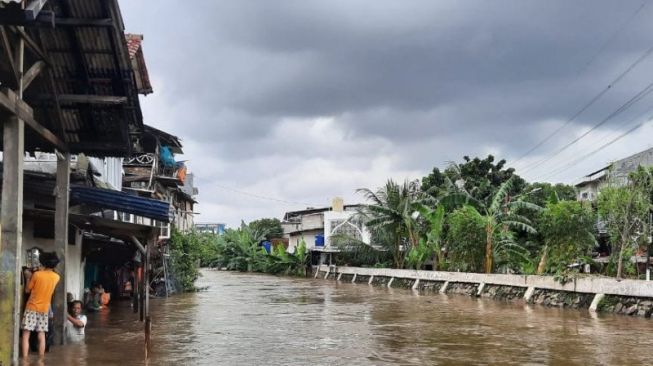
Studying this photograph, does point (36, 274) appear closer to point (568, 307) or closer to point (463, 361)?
Answer: point (463, 361)

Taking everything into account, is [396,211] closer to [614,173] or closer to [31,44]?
[614,173]

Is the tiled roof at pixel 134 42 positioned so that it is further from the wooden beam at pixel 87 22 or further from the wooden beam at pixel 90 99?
the wooden beam at pixel 87 22

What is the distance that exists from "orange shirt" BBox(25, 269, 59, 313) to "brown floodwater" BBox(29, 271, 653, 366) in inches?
32.7

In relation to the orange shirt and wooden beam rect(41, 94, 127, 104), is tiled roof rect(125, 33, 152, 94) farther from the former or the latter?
the orange shirt

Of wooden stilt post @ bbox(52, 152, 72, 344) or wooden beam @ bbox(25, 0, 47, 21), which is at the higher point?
wooden beam @ bbox(25, 0, 47, 21)

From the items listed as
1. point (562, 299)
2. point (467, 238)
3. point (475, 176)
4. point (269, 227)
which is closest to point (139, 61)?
point (467, 238)

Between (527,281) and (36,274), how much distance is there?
1743 cm

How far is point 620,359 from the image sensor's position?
1059cm

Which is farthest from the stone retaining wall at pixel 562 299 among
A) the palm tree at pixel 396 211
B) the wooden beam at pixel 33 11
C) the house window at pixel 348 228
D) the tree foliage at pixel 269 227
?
the tree foliage at pixel 269 227

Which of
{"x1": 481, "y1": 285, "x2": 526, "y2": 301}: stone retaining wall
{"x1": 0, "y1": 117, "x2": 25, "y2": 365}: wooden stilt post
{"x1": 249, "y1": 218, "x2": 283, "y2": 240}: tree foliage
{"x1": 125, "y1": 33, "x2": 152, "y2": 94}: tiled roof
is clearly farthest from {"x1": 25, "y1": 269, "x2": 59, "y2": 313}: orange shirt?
{"x1": 249, "y1": 218, "x2": 283, "y2": 240}: tree foliage

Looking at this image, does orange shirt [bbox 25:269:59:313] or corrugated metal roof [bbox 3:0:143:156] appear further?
orange shirt [bbox 25:269:59:313]

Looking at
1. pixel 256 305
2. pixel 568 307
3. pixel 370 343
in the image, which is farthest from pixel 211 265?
pixel 370 343

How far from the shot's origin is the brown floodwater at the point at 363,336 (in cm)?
1046

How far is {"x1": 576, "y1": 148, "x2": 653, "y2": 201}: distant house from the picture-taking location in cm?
1994
